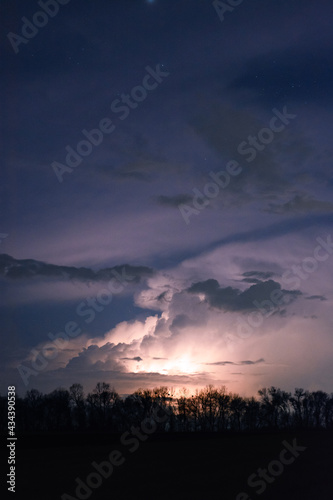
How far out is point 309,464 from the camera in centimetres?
3709

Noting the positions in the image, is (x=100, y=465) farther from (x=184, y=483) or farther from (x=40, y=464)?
(x=184, y=483)

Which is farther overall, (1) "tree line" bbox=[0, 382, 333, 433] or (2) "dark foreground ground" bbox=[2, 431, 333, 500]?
(1) "tree line" bbox=[0, 382, 333, 433]

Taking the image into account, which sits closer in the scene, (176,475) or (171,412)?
(176,475)

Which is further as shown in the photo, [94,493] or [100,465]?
[100,465]

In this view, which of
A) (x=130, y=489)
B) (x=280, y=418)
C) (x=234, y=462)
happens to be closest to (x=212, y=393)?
(x=280, y=418)

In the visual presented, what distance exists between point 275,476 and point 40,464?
16486mm

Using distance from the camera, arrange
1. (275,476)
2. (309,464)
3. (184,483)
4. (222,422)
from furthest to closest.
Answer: (222,422), (309,464), (275,476), (184,483)

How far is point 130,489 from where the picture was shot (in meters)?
26.9

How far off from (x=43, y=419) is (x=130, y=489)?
129151 millimetres

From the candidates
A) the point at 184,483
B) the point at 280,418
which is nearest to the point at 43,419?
the point at 280,418

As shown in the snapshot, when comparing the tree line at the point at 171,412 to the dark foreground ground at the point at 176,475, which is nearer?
the dark foreground ground at the point at 176,475

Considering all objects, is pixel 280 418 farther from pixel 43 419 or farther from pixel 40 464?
pixel 40 464

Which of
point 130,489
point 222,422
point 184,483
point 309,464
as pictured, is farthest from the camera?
point 222,422

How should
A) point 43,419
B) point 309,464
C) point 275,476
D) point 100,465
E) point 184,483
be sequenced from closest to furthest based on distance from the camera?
1. point 184,483
2. point 275,476
3. point 100,465
4. point 309,464
5. point 43,419
